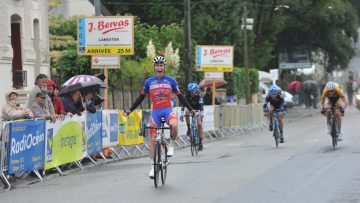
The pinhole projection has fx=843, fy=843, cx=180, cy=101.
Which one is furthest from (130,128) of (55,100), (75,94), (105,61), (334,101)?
(334,101)

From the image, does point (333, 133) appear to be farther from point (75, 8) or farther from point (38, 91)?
point (75, 8)

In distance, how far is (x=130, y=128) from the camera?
21203 millimetres

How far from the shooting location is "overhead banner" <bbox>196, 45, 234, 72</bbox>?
32.5 m

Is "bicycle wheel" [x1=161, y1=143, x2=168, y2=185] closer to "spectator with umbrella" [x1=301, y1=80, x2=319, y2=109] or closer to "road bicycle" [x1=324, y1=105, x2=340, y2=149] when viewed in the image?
"road bicycle" [x1=324, y1=105, x2=340, y2=149]

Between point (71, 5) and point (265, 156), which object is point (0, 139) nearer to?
point (265, 156)

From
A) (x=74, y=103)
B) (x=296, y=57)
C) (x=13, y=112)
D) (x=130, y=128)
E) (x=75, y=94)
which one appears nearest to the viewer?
(x=13, y=112)

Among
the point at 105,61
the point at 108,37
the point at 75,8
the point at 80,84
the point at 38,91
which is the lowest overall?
the point at 38,91

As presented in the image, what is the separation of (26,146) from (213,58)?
61.8 feet

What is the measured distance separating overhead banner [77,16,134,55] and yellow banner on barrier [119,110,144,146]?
6.05 feet

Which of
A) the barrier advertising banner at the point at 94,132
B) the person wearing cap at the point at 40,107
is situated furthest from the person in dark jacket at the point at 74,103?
the person wearing cap at the point at 40,107

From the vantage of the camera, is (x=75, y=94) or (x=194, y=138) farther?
(x=194, y=138)

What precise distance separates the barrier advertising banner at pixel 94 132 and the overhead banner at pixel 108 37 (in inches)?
153

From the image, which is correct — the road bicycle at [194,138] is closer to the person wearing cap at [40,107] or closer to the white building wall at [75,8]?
the person wearing cap at [40,107]

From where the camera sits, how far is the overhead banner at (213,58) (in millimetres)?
32500
